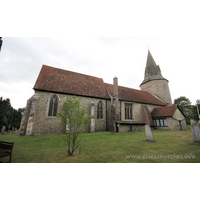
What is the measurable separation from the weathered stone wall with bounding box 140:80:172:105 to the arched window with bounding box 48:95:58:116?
86.3 ft

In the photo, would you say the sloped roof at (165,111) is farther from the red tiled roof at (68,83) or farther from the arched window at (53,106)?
the arched window at (53,106)

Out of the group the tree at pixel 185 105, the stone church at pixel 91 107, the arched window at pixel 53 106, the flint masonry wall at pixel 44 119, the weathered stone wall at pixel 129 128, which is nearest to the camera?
the flint masonry wall at pixel 44 119

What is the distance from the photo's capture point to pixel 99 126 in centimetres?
1673

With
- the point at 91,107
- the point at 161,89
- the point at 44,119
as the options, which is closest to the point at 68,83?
the point at 91,107

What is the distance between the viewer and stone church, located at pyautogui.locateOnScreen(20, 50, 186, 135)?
13.2m

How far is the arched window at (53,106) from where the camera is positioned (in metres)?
14.1

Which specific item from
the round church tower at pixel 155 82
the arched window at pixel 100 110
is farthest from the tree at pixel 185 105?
the arched window at pixel 100 110

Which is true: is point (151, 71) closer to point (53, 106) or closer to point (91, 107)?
point (91, 107)

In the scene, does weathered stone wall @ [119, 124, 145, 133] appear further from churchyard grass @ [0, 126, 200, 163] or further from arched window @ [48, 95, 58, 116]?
arched window @ [48, 95, 58, 116]

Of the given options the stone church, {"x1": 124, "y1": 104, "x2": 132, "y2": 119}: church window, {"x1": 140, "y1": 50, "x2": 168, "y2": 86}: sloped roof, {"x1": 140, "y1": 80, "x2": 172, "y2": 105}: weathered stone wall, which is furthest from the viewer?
{"x1": 140, "y1": 50, "x2": 168, "y2": 86}: sloped roof

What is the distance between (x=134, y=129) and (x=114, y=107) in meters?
4.95

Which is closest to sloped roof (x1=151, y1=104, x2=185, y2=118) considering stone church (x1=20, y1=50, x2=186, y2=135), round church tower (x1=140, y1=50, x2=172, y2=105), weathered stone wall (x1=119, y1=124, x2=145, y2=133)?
stone church (x1=20, y1=50, x2=186, y2=135)

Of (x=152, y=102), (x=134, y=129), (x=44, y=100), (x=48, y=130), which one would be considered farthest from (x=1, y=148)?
(x=152, y=102)

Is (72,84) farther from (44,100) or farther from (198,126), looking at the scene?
(198,126)
